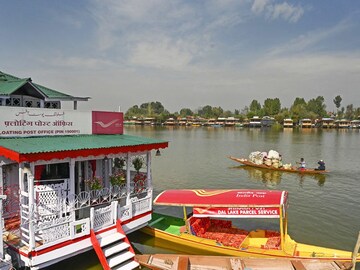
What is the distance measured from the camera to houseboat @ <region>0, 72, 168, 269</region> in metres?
9.11

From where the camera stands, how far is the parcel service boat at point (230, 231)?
11.2 meters

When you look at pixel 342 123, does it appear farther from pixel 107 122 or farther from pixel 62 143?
pixel 62 143

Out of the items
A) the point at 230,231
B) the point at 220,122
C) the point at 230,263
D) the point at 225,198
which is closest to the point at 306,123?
the point at 220,122

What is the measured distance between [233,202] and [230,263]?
232 centimetres

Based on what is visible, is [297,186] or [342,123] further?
[342,123]

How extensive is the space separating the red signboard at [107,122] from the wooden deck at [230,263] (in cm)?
529

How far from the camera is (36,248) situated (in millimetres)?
8797

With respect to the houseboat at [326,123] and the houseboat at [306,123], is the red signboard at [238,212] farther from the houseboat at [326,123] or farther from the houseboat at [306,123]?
the houseboat at [326,123]

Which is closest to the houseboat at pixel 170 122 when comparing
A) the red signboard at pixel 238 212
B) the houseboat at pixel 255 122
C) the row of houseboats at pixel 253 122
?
the row of houseboats at pixel 253 122

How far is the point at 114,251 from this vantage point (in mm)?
10250

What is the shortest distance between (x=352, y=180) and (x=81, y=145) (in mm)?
26779

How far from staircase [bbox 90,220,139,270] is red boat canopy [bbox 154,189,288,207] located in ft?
8.25

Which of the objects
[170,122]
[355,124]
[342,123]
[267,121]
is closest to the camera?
[355,124]

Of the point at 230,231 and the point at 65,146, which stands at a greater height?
the point at 65,146
